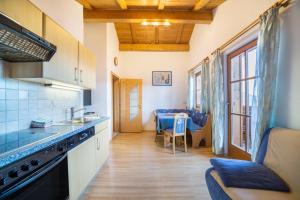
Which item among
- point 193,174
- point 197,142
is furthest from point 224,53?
point 193,174

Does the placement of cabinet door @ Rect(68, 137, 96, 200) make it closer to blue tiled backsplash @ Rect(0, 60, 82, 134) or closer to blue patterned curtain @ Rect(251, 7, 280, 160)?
blue tiled backsplash @ Rect(0, 60, 82, 134)

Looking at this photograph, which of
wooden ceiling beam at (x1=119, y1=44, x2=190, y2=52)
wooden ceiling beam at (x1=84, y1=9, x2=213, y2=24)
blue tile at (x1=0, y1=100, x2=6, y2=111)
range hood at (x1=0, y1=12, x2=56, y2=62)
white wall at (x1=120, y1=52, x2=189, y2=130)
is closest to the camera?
range hood at (x1=0, y1=12, x2=56, y2=62)

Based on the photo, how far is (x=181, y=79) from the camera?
7219mm

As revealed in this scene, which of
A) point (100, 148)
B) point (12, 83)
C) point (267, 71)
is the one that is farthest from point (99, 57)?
point (267, 71)

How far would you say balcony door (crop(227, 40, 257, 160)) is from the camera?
320 centimetres

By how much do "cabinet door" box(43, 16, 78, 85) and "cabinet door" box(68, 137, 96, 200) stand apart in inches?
32.5

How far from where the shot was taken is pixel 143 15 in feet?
14.9

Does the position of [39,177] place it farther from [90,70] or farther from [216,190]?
[90,70]

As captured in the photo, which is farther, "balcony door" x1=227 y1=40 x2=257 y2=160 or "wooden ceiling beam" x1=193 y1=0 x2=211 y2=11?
"wooden ceiling beam" x1=193 y1=0 x2=211 y2=11

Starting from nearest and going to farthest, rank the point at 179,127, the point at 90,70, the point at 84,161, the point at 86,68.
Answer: the point at 84,161
the point at 86,68
the point at 90,70
the point at 179,127

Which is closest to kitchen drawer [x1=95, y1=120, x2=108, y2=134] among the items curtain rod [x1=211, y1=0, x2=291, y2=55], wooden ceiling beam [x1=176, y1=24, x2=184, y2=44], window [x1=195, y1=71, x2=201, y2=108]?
curtain rod [x1=211, y1=0, x2=291, y2=55]

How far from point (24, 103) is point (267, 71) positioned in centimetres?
270

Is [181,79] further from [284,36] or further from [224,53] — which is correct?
[284,36]

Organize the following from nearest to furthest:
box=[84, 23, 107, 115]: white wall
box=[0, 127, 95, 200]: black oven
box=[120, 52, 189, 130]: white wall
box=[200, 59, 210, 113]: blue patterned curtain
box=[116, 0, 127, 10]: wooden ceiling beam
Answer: box=[0, 127, 95, 200]: black oven < box=[116, 0, 127, 10]: wooden ceiling beam < box=[200, 59, 210, 113]: blue patterned curtain < box=[84, 23, 107, 115]: white wall < box=[120, 52, 189, 130]: white wall
